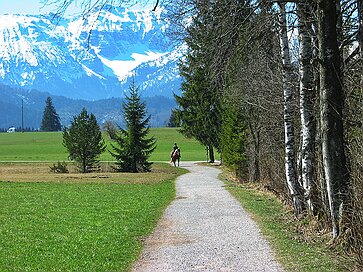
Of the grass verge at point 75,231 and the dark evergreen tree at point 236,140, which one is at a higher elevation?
the dark evergreen tree at point 236,140

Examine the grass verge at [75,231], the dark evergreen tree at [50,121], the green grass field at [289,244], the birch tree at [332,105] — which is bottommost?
the green grass field at [289,244]

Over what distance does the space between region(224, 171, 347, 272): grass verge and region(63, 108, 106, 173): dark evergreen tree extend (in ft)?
111

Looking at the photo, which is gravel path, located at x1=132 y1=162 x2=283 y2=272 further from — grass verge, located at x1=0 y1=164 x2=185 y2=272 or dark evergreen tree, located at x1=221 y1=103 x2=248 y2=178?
dark evergreen tree, located at x1=221 y1=103 x2=248 y2=178

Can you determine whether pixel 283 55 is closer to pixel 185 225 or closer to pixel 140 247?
pixel 185 225

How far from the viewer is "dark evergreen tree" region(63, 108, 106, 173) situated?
50.4m

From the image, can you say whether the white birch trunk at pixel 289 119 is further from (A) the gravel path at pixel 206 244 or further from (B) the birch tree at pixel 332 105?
(B) the birch tree at pixel 332 105

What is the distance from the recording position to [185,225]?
13.5m

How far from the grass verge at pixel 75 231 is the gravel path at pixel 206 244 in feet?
1.16

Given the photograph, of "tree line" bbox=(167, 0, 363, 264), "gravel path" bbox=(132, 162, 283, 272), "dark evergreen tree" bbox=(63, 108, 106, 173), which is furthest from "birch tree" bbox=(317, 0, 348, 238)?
"dark evergreen tree" bbox=(63, 108, 106, 173)

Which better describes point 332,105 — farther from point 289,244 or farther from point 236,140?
point 236,140

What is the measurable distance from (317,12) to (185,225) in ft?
20.5

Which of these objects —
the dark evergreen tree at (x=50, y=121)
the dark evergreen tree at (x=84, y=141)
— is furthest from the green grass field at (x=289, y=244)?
the dark evergreen tree at (x=50, y=121)

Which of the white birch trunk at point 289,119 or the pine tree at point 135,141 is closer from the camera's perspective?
the white birch trunk at point 289,119

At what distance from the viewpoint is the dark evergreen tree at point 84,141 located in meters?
50.4
